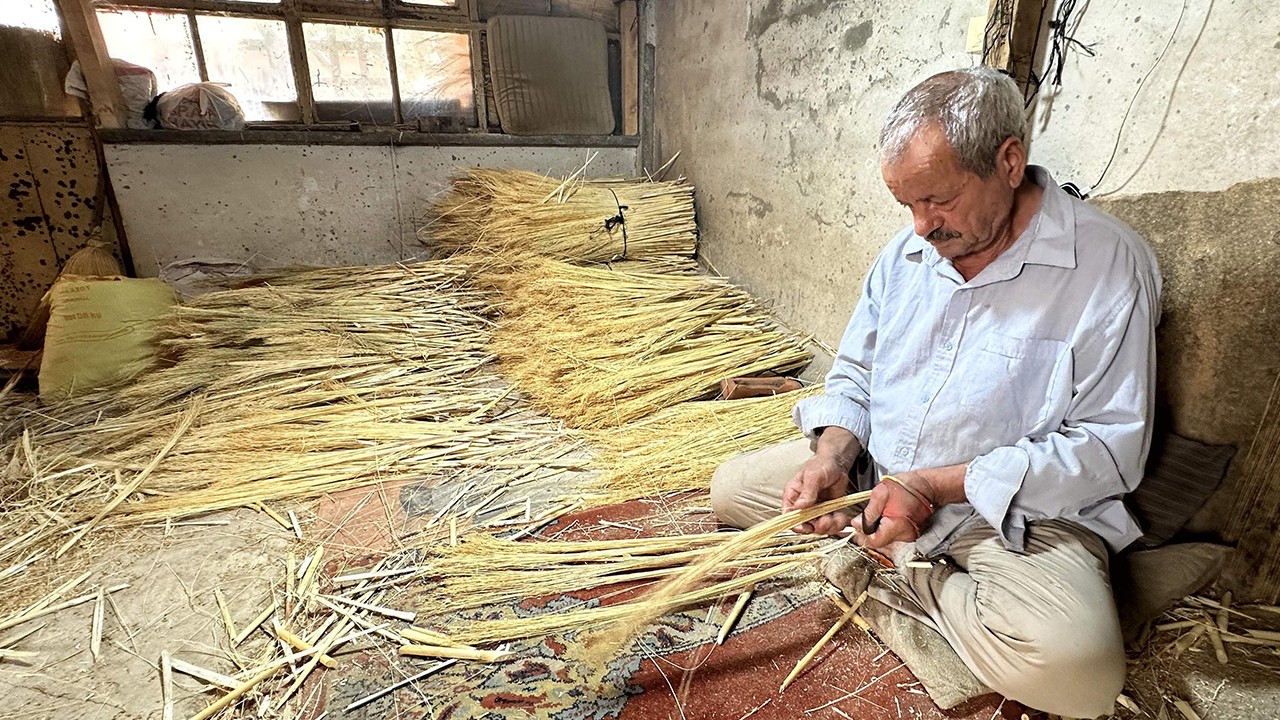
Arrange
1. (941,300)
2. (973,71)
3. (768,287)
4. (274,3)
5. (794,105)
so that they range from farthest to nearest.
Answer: (274,3)
(768,287)
(794,105)
(941,300)
(973,71)

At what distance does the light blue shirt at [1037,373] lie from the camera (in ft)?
3.80

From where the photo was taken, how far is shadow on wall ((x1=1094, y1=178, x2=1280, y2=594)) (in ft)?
3.94

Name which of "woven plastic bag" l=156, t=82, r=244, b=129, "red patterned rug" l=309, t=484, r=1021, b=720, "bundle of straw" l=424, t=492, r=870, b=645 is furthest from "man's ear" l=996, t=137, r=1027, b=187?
"woven plastic bag" l=156, t=82, r=244, b=129

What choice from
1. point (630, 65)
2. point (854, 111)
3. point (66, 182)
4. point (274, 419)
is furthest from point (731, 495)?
point (66, 182)

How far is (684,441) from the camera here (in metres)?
2.25

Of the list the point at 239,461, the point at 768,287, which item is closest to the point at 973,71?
the point at 768,287

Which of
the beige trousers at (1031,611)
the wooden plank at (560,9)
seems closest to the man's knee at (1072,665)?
the beige trousers at (1031,611)

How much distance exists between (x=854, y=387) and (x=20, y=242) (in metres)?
4.79

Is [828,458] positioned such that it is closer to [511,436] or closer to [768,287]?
[511,436]

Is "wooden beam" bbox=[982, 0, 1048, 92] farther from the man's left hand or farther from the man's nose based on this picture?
the man's left hand

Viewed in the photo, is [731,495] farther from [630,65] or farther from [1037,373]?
[630,65]

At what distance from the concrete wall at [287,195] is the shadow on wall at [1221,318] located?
368 cm

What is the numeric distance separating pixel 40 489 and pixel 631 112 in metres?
3.95

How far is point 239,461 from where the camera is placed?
218 cm
